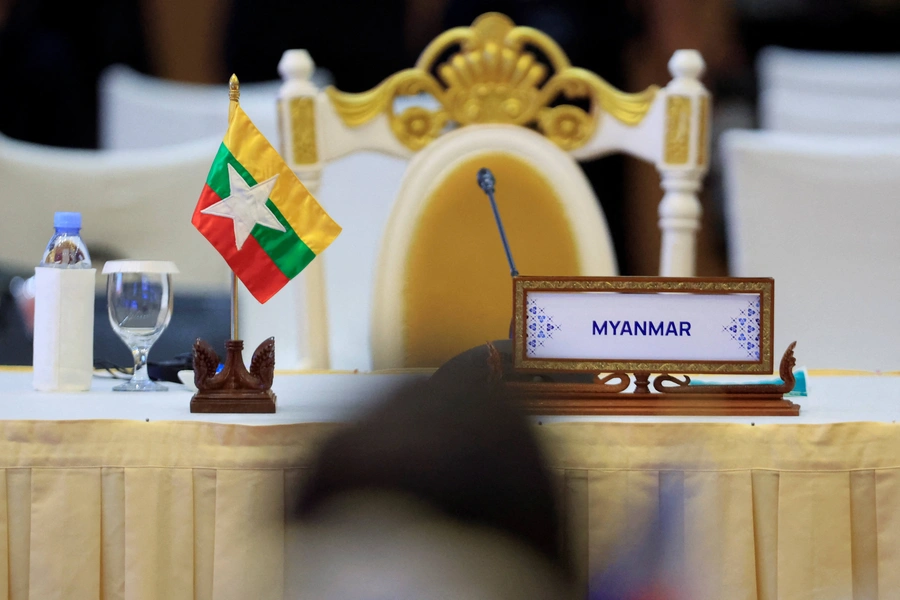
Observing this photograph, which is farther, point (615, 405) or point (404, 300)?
point (404, 300)

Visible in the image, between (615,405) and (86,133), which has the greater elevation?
(86,133)

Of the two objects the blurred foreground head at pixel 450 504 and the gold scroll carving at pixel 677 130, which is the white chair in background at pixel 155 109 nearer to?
the gold scroll carving at pixel 677 130

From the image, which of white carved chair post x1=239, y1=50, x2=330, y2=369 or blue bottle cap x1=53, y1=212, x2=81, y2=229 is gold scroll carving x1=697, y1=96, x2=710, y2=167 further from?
blue bottle cap x1=53, y1=212, x2=81, y2=229

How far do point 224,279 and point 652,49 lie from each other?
1153 mm

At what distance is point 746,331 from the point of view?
95 cm

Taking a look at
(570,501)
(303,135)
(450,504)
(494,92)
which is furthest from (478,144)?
(450,504)

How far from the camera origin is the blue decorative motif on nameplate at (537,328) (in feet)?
3.13

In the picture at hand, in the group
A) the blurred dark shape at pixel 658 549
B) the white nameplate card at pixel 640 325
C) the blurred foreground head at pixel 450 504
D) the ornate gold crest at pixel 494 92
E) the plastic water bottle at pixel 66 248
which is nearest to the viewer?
the blurred foreground head at pixel 450 504

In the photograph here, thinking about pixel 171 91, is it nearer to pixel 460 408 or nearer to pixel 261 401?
pixel 261 401

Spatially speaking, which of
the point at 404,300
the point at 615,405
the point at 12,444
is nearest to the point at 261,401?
the point at 12,444

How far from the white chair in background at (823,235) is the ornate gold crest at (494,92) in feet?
1.10

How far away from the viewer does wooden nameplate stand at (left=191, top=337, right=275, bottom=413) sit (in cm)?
93

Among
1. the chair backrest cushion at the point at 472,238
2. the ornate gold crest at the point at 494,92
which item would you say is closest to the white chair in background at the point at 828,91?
the ornate gold crest at the point at 494,92

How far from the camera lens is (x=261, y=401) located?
929 mm
